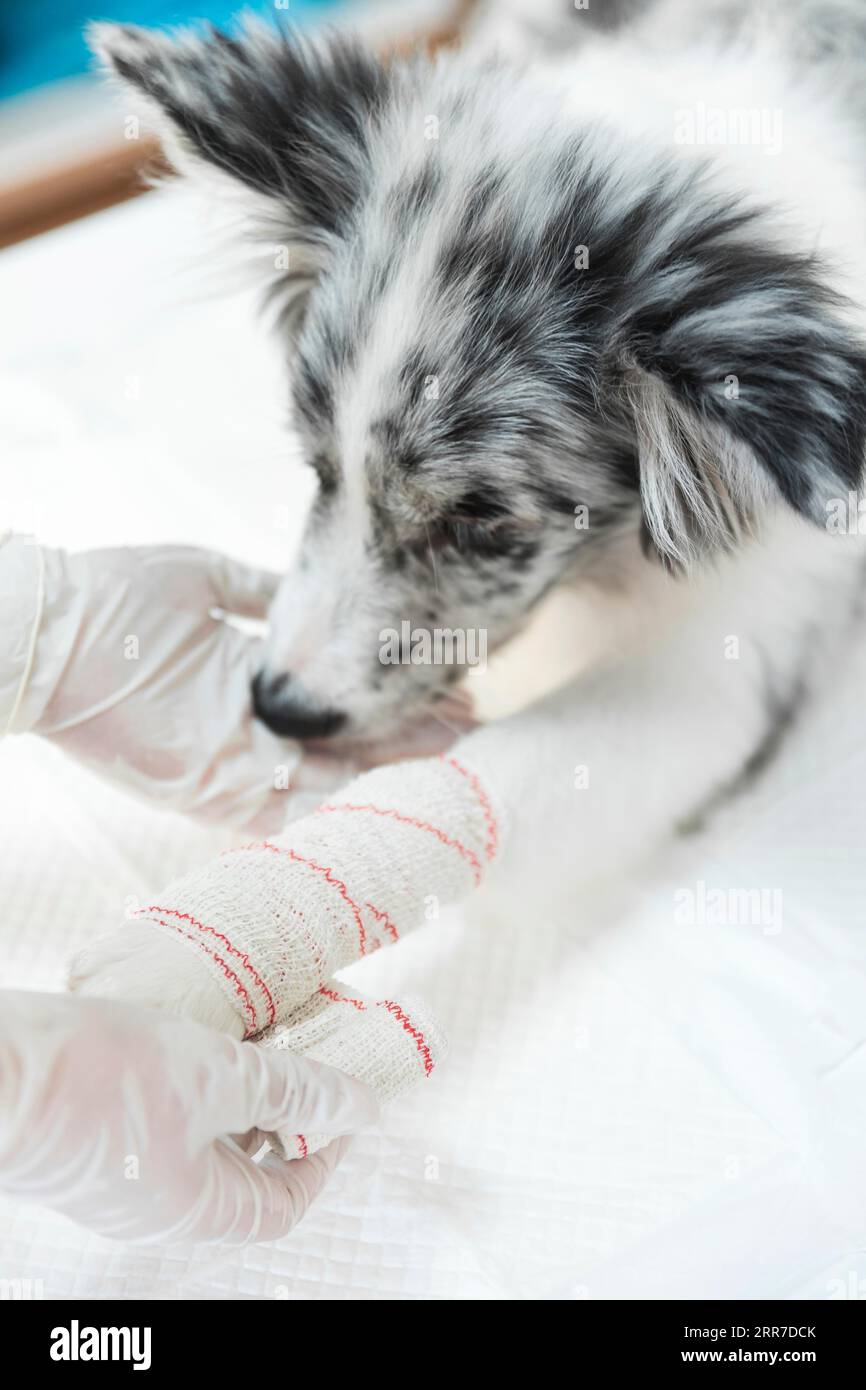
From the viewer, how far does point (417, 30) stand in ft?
9.77

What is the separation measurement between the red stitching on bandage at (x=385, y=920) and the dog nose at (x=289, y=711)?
0.96 feet

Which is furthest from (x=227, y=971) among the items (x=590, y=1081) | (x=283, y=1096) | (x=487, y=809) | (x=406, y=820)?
(x=590, y=1081)

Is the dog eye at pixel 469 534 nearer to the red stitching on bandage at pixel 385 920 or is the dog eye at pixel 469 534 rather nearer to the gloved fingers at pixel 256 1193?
the red stitching on bandage at pixel 385 920

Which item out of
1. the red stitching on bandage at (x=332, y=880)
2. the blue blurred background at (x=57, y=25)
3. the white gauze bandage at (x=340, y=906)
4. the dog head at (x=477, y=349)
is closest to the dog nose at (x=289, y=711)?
the dog head at (x=477, y=349)

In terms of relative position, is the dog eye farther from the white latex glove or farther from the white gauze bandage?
the white latex glove

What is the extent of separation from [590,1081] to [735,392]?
82 centimetres

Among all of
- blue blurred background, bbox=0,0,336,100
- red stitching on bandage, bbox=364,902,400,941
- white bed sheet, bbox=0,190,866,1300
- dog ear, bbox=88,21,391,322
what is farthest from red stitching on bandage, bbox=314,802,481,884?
blue blurred background, bbox=0,0,336,100

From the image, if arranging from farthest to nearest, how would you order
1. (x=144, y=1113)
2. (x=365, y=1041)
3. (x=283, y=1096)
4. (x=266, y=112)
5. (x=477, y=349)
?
(x=266, y=112) → (x=477, y=349) → (x=365, y=1041) → (x=283, y=1096) → (x=144, y=1113)

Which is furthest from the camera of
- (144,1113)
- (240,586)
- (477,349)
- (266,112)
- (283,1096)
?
(240,586)

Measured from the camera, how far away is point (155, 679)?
4.59 ft

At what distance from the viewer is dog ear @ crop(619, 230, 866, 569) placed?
A: 1030 mm

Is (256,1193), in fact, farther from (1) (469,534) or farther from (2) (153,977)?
(1) (469,534)

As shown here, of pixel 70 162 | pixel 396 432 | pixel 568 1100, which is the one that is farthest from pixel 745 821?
pixel 70 162
